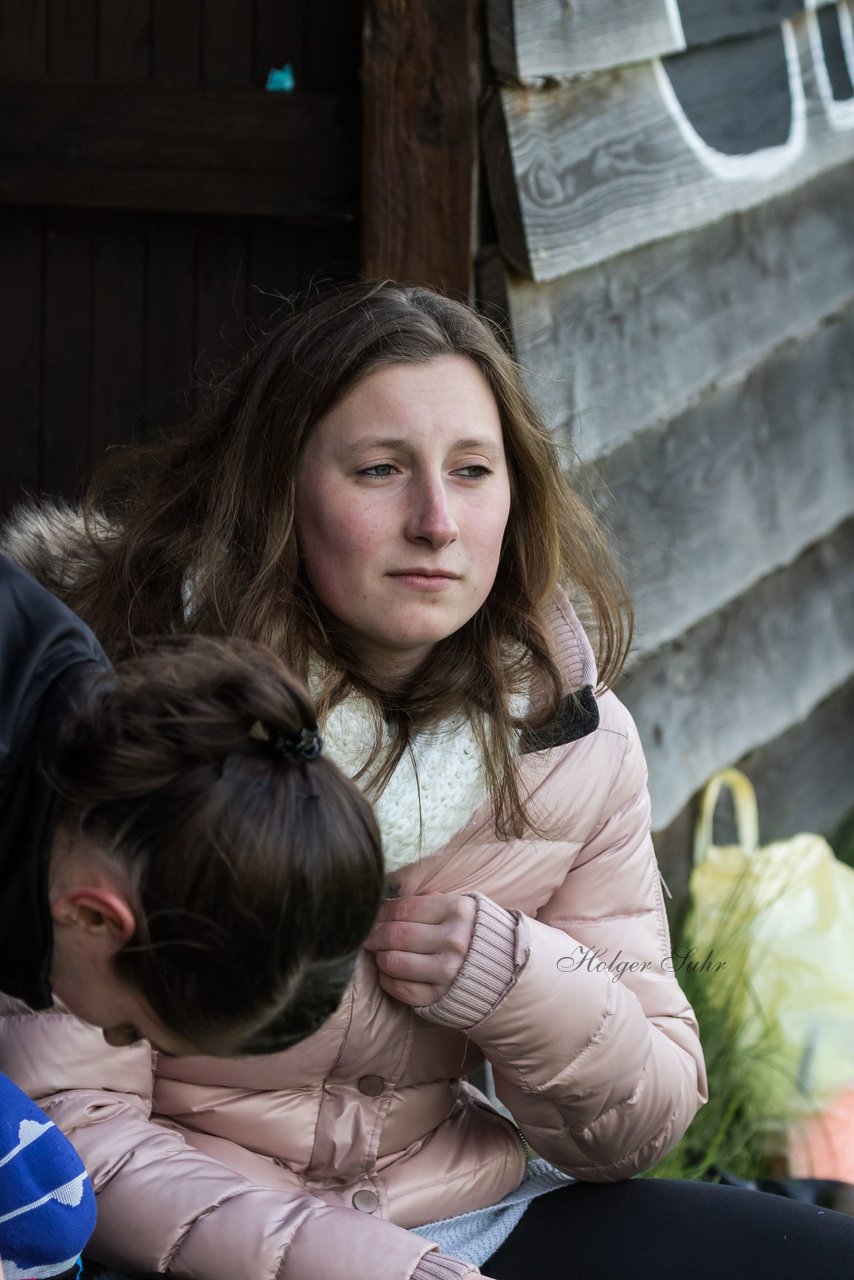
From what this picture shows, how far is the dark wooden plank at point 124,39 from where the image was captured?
Answer: 2.64 meters

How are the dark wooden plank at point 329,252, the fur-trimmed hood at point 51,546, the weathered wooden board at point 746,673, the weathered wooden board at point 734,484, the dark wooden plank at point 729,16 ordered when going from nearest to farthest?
the fur-trimmed hood at point 51,546
the dark wooden plank at point 329,252
the dark wooden plank at point 729,16
the weathered wooden board at point 734,484
the weathered wooden board at point 746,673

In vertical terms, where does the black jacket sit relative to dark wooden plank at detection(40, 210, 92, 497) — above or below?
below

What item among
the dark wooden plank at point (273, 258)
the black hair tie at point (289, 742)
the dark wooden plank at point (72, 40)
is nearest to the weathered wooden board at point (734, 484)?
the dark wooden plank at point (273, 258)

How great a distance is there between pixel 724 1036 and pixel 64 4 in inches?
87.6

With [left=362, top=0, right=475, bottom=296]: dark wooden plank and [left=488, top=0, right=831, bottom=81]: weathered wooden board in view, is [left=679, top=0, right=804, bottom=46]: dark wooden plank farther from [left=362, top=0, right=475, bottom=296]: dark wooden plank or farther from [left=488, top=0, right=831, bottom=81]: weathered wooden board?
[left=362, top=0, right=475, bottom=296]: dark wooden plank

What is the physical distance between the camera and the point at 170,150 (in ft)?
8.52

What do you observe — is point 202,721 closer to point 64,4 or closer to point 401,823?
point 401,823

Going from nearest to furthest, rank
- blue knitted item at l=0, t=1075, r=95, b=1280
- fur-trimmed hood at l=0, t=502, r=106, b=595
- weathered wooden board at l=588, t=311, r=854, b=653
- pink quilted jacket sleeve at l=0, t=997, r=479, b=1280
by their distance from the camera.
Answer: blue knitted item at l=0, t=1075, r=95, b=1280, pink quilted jacket sleeve at l=0, t=997, r=479, b=1280, fur-trimmed hood at l=0, t=502, r=106, b=595, weathered wooden board at l=588, t=311, r=854, b=653

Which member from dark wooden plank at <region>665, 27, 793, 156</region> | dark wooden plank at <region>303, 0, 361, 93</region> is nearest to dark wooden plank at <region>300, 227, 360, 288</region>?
dark wooden plank at <region>303, 0, 361, 93</region>

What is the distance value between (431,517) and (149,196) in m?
1.29

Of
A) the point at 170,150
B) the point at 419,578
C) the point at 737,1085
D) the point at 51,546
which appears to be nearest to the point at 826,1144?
the point at 737,1085

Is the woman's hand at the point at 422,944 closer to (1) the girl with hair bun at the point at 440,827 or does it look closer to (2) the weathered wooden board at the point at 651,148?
(1) the girl with hair bun at the point at 440,827

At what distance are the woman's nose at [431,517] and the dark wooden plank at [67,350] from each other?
125 cm

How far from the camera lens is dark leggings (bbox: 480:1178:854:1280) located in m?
1.61
